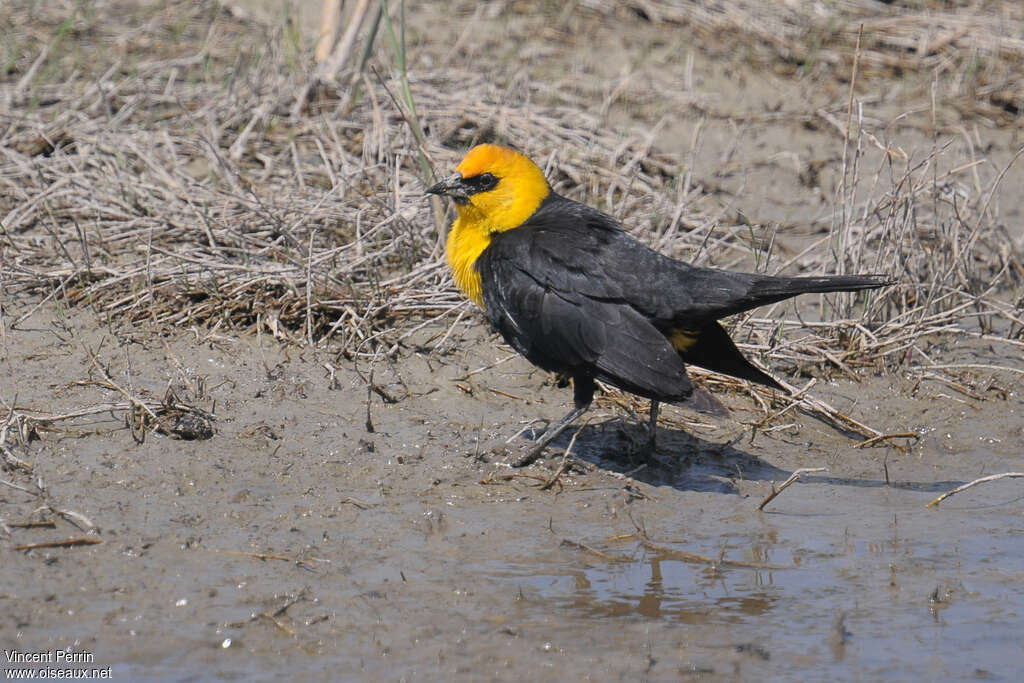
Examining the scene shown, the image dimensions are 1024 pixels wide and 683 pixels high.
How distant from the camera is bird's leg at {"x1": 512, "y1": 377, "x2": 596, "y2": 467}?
490 cm

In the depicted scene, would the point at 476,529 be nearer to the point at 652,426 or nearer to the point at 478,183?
the point at 652,426

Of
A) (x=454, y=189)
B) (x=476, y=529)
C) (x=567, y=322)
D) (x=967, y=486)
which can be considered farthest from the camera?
(x=454, y=189)

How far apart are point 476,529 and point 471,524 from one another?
0.14ft

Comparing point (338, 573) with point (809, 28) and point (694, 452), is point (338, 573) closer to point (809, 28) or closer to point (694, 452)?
point (694, 452)

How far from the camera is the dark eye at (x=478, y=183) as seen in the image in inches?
200

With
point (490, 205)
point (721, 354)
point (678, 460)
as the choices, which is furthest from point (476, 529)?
point (490, 205)

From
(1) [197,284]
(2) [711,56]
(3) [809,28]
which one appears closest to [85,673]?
(1) [197,284]

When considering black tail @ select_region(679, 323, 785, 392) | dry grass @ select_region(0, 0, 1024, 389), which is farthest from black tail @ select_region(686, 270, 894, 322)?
dry grass @ select_region(0, 0, 1024, 389)

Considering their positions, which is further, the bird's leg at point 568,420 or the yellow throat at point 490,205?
the yellow throat at point 490,205

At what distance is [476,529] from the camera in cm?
435

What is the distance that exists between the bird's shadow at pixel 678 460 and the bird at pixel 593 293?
133 millimetres

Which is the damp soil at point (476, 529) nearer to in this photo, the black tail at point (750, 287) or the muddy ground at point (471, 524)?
the muddy ground at point (471, 524)

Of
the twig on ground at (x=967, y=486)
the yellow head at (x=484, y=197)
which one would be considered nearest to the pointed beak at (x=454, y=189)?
the yellow head at (x=484, y=197)

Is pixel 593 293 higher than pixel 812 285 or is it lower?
lower
